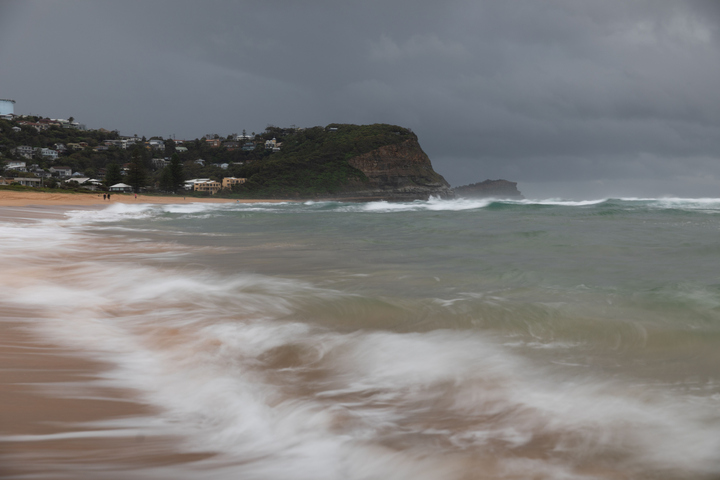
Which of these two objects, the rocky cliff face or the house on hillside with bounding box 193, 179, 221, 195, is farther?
the rocky cliff face

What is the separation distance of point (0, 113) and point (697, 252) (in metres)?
185

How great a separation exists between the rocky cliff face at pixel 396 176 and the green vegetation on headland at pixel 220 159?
145 centimetres

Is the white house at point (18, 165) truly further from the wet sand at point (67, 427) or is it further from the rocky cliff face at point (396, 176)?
the wet sand at point (67, 427)

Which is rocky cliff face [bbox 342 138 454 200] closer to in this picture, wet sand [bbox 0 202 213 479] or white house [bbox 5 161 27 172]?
white house [bbox 5 161 27 172]

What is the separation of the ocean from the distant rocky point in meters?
158

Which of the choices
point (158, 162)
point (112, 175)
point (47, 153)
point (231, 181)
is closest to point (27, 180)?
point (112, 175)

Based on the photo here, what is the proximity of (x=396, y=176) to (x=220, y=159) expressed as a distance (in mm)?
57561

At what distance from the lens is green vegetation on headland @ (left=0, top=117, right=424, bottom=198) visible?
74944 millimetres

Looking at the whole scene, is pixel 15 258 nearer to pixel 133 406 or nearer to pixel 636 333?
pixel 133 406

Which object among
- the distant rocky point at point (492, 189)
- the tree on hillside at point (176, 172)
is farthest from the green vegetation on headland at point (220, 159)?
the distant rocky point at point (492, 189)

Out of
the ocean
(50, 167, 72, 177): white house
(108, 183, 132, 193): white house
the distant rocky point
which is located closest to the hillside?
(108, 183, 132, 193): white house

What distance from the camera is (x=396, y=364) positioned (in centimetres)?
271

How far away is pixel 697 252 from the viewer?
8.20 meters

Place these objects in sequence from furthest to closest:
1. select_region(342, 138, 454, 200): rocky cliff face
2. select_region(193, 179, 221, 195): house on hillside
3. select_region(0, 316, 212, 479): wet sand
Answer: select_region(342, 138, 454, 200): rocky cliff face
select_region(193, 179, 221, 195): house on hillside
select_region(0, 316, 212, 479): wet sand
